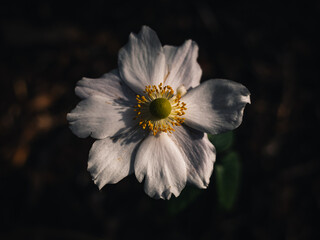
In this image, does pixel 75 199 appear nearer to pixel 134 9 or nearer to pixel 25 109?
pixel 25 109

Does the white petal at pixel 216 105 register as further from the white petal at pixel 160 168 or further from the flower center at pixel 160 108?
the white petal at pixel 160 168

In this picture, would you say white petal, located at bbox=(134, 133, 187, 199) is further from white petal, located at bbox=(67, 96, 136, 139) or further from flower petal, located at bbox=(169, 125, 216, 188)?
white petal, located at bbox=(67, 96, 136, 139)

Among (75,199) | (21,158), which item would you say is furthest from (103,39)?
(75,199)

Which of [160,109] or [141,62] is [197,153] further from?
[141,62]

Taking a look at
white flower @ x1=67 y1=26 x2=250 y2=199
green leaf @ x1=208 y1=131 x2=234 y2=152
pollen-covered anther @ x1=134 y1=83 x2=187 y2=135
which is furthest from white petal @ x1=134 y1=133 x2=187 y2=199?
green leaf @ x1=208 y1=131 x2=234 y2=152

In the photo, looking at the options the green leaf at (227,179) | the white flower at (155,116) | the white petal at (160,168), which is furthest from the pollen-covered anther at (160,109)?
the green leaf at (227,179)

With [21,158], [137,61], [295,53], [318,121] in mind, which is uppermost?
[137,61]
